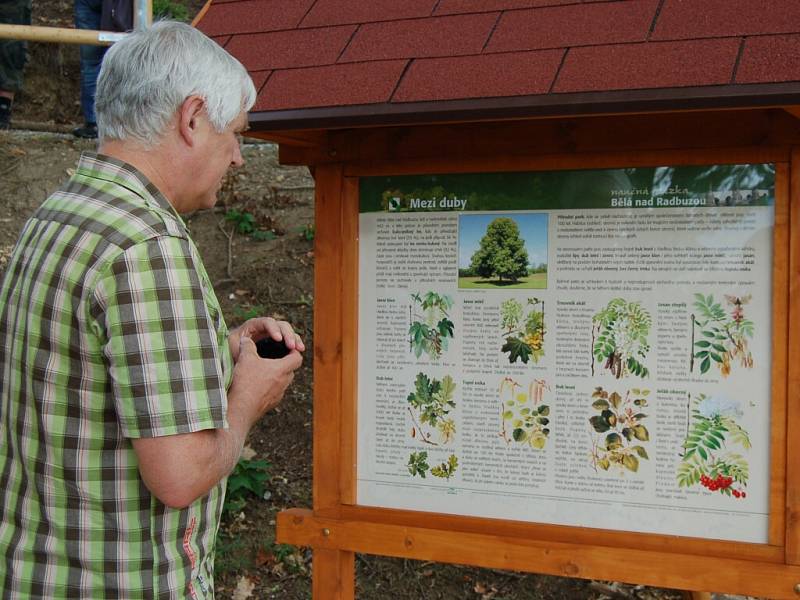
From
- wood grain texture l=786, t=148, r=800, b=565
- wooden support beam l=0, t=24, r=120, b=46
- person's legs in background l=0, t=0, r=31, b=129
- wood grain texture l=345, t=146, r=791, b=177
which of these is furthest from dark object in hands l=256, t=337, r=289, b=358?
person's legs in background l=0, t=0, r=31, b=129

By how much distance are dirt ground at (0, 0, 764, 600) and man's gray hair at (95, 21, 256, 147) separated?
10.4 feet

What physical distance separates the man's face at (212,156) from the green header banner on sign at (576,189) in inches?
44.4

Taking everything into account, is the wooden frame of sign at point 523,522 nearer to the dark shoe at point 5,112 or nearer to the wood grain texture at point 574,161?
the wood grain texture at point 574,161

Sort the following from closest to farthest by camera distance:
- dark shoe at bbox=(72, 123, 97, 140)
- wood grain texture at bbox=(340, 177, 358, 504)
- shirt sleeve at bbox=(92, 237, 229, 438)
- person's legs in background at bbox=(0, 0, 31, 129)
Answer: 1. shirt sleeve at bbox=(92, 237, 229, 438)
2. wood grain texture at bbox=(340, 177, 358, 504)
3. person's legs in background at bbox=(0, 0, 31, 129)
4. dark shoe at bbox=(72, 123, 97, 140)

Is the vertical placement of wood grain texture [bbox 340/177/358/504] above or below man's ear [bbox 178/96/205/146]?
below

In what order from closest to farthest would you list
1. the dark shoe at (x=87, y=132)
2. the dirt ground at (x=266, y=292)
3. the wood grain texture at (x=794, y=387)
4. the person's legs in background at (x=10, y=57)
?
the wood grain texture at (x=794, y=387), the dirt ground at (x=266, y=292), the person's legs in background at (x=10, y=57), the dark shoe at (x=87, y=132)

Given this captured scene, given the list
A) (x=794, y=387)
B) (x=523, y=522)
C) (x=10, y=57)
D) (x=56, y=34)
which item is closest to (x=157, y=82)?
(x=523, y=522)

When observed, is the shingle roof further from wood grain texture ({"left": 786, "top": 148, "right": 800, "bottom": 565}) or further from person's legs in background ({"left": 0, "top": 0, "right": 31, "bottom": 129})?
person's legs in background ({"left": 0, "top": 0, "right": 31, "bottom": 129})

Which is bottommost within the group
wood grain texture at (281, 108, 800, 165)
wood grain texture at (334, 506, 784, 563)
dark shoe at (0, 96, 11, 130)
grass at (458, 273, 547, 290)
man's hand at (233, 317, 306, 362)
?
wood grain texture at (334, 506, 784, 563)

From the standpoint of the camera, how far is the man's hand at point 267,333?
6.15 feet

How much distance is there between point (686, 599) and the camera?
13.0 ft

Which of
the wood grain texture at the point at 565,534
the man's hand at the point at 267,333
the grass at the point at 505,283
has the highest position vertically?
the grass at the point at 505,283

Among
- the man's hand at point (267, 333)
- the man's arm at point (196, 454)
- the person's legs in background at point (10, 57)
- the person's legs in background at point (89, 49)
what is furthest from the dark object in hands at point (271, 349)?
the person's legs in background at point (10, 57)

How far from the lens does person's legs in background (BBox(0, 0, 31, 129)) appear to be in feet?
22.9
